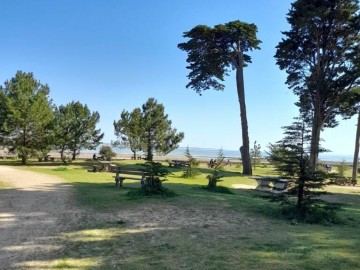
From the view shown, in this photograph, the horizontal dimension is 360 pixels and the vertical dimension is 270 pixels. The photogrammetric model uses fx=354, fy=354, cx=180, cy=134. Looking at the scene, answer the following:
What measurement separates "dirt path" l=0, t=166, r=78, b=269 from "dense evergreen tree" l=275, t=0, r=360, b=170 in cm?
1929

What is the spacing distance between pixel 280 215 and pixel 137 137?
3607 cm

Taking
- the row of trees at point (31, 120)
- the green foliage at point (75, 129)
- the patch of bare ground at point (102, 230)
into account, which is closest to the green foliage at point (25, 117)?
the row of trees at point (31, 120)

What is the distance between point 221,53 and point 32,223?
2613 cm

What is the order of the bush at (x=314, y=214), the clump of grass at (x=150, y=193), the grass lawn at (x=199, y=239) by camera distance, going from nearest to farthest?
Answer: the grass lawn at (x=199, y=239)
the bush at (x=314, y=214)
the clump of grass at (x=150, y=193)

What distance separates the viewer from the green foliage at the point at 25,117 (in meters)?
32.8

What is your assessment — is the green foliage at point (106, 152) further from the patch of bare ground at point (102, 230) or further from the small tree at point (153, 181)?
the patch of bare ground at point (102, 230)

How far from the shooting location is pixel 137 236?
7055 mm

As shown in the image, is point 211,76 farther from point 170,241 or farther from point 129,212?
point 170,241

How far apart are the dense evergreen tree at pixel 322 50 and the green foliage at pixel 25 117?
22.4 meters

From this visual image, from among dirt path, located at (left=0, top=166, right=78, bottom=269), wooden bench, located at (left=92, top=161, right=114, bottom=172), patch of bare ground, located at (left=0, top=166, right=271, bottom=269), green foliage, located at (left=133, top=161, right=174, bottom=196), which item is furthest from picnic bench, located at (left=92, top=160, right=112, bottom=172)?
patch of bare ground, located at (left=0, top=166, right=271, bottom=269)

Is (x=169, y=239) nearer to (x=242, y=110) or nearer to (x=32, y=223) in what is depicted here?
(x=32, y=223)

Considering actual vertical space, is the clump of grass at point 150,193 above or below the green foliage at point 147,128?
below

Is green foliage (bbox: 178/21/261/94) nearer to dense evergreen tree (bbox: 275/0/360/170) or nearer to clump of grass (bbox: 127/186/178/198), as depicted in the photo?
dense evergreen tree (bbox: 275/0/360/170)

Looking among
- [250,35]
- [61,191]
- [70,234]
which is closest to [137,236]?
[70,234]
